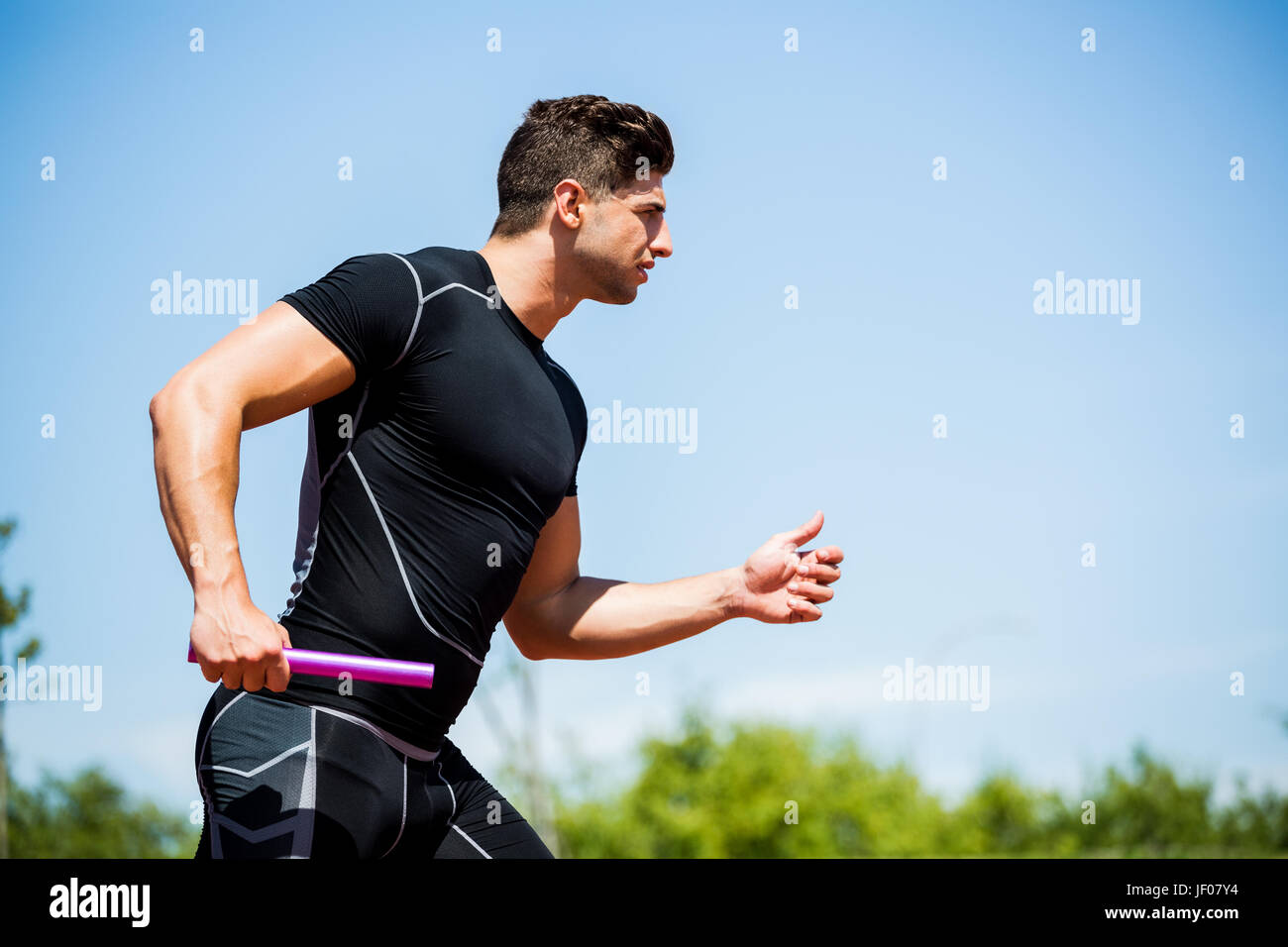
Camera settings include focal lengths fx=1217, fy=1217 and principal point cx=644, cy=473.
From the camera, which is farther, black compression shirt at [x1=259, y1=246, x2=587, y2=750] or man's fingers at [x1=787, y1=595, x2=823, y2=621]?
man's fingers at [x1=787, y1=595, x2=823, y2=621]

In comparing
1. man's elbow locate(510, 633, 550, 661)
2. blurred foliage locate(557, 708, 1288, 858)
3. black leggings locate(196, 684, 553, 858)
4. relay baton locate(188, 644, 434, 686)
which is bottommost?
blurred foliage locate(557, 708, 1288, 858)

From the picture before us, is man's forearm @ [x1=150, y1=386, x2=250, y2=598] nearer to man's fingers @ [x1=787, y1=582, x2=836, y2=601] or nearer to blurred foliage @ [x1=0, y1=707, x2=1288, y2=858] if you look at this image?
man's fingers @ [x1=787, y1=582, x2=836, y2=601]

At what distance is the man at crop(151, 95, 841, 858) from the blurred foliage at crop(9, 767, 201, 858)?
127ft

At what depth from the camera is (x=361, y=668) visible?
9.49ft

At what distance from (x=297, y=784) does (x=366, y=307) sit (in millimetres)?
1236

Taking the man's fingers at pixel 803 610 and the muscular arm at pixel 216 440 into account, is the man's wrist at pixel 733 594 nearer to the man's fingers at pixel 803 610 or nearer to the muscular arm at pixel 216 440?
the man's fingers at pixel 803 610

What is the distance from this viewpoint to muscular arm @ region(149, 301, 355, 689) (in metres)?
→ 2.71

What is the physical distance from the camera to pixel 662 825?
38.6 meters

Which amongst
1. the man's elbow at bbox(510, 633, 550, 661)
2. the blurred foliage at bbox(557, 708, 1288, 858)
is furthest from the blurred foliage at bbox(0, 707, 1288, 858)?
the man's elbow at bbox(510, 633, 550, 661)

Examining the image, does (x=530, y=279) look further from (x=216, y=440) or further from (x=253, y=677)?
(x=253, y=677)

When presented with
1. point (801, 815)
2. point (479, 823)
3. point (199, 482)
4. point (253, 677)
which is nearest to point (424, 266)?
point (199, 482)

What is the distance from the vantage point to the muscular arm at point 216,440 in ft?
8.88
